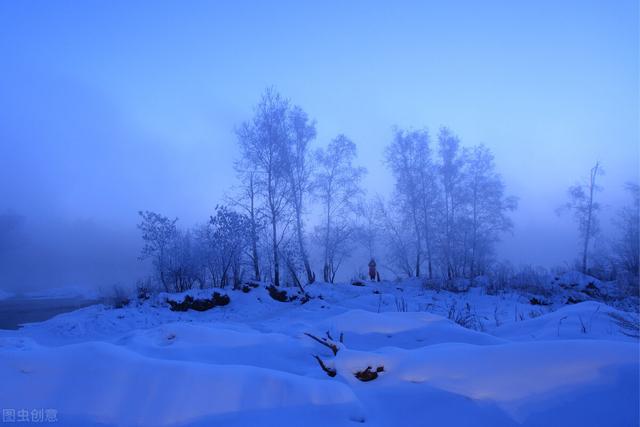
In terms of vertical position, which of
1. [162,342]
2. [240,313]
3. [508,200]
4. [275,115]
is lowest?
[240,313]

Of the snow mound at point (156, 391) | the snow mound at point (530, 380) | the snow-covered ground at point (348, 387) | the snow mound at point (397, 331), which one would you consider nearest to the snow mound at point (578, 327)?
the snow mound at point (397, 331)

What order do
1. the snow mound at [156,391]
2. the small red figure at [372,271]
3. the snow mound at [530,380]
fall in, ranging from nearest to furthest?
the snow mound at [530,380] < the snow mound at [156,391] < the small red figure at [372,271]

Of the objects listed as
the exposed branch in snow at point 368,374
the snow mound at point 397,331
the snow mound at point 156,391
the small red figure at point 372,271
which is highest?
the snow mound at point 156,391

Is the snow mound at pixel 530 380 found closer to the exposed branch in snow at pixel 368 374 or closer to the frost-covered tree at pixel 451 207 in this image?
the exposed branch in snow at pixel 368 374

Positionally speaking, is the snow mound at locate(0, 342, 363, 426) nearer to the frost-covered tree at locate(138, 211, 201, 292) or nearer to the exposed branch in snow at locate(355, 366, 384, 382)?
the exposed branch in snow at locate(355, 366, 384, 382)

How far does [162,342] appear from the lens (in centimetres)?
423

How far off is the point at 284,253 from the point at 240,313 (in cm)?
668

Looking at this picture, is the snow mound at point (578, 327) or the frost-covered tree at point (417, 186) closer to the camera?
the snow mound at point (578, 327)

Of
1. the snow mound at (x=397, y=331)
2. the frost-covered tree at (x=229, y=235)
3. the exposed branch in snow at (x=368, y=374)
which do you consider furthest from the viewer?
the frost-covered tree at (x=229, y=235)

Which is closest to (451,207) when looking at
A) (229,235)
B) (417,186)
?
(417,186)

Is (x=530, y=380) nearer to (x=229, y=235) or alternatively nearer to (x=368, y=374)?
(x=368, y=374)

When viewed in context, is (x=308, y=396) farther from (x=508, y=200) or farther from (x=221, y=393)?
(x=508, y=200)

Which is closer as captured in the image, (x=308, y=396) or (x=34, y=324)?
(x=308, y=396)

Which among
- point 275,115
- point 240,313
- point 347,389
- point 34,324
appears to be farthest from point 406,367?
point 275,115
